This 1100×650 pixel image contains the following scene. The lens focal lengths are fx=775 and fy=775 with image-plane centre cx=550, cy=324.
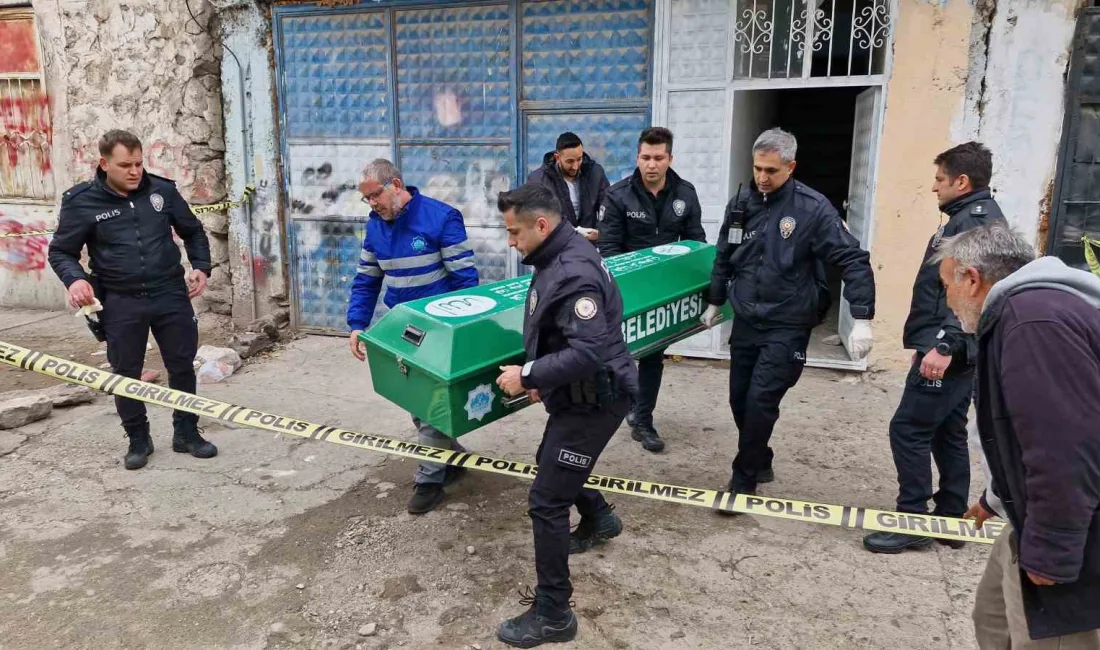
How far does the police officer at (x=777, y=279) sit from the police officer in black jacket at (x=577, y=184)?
1.30 meters

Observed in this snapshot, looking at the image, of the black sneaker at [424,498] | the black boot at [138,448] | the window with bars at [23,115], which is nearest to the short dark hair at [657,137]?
the black sneaker at [424,498]

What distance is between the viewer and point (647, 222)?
425 cm

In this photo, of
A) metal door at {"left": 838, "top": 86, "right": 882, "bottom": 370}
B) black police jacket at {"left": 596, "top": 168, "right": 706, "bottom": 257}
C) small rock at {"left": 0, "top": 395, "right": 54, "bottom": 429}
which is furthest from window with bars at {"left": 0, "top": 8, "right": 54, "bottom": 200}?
metal door at {"left": 838, "top": 86, "right": 882, "bottom": 370}

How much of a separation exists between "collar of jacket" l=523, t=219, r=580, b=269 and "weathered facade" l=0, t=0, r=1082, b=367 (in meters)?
3.22

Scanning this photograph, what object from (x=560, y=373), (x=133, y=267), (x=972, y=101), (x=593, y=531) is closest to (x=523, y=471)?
(x=593, y=531)

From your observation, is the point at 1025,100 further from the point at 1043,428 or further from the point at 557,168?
the point at 1043,428

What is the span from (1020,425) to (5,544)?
378cm

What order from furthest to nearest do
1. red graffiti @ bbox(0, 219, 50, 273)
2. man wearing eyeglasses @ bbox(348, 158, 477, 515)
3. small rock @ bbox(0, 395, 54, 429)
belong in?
red graffiti @ bbox(0, 219, 50, 273) → small rock @ bbox(0, 395, 54, 429) → man wearing eyeglasses @ bbox(348, 158, 477, 515)

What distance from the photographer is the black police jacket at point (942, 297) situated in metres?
2.87

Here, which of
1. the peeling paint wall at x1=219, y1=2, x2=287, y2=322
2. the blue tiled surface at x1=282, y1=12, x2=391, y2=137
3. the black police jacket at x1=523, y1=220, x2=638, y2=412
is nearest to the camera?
the black police jacket at x1=523, y1=220, x2=638, y2=412

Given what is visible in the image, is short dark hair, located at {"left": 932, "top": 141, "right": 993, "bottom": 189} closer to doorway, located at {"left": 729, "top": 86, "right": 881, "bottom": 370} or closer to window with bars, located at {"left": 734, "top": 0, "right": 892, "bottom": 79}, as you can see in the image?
doorway, located at {"left": 729, "top": 86, "right": 881, "bottom": 370}

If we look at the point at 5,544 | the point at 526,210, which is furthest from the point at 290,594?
the point at 526,210

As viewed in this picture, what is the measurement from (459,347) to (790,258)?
1.48 meters

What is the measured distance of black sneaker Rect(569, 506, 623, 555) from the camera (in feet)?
10.5
